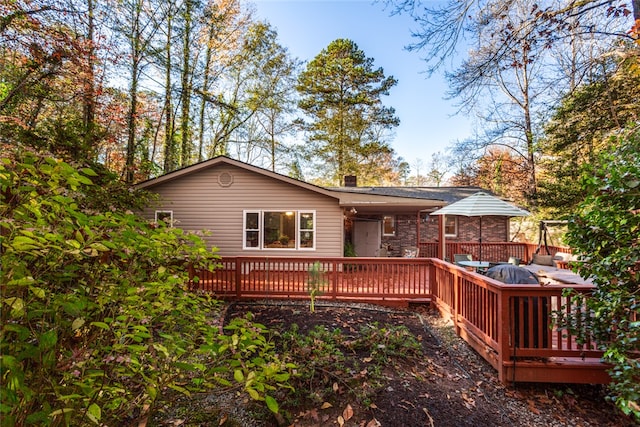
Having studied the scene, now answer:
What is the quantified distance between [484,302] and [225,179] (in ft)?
27.4

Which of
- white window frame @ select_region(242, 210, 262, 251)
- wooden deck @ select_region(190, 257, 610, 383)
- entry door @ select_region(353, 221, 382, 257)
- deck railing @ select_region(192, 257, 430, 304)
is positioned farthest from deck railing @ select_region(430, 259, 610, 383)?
entry door @ select_region(353, 221, 382, 257)

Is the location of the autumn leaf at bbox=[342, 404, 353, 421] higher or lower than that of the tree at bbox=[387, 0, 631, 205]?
lower

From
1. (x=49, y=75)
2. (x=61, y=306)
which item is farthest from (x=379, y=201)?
(x=49, y=75)

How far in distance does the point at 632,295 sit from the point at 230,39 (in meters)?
19.5

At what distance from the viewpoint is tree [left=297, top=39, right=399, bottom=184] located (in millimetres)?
21203

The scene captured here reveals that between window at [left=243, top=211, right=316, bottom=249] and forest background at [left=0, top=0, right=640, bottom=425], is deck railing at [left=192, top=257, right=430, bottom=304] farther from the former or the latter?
window at [left=243, top=211, right=316, bottom=249]

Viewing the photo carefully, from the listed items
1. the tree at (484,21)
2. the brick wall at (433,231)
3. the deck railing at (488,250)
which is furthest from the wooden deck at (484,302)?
the brick wall at (433,231)

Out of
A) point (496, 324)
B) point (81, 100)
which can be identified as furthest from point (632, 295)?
point (81, 100)

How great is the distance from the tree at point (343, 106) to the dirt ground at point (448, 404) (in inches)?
749

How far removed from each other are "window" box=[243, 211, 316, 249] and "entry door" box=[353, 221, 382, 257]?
4478 mm

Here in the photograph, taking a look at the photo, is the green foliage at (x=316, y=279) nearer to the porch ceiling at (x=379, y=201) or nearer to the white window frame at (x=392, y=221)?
the porch ceiling at (x=379, y=201)

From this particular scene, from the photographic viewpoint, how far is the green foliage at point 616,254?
2.38m

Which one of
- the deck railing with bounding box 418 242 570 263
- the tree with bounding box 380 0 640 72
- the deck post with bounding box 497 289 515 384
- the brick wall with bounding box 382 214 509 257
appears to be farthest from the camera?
the brick wall with bounding box 382 214 509 257

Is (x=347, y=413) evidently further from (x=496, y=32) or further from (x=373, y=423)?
(x=496, y=32)
